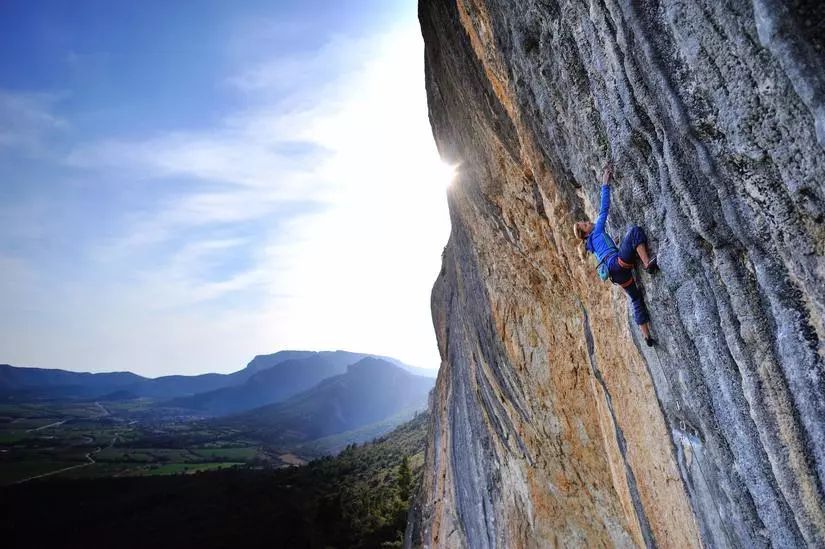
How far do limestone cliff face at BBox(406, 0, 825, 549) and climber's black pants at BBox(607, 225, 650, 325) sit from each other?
5.3 inches

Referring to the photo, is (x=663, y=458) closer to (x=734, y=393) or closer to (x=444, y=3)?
(x=734, y=393)

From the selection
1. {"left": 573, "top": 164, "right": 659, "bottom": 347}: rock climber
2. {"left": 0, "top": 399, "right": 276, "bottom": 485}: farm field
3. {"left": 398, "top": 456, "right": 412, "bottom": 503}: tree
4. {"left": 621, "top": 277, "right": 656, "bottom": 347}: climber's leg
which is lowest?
{"left": 0, "top": 399, "right": 276, "bottom": 485}: farm field

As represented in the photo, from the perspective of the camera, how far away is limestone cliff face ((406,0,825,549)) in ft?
10.2

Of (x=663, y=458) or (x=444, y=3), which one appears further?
(x=444, y=3)

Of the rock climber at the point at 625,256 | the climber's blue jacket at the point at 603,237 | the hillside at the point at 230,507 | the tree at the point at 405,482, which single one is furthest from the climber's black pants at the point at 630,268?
the tree at the point at 405,482

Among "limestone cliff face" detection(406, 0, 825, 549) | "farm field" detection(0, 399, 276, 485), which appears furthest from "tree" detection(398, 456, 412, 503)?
"farm field" detection(0, 399, 276, 485)

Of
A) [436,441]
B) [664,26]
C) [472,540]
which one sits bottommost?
[472,540]

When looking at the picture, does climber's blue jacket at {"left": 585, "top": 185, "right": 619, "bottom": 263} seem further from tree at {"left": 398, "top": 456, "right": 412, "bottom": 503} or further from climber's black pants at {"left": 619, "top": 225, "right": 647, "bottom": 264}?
tree at {"left": 398, "top": 456, "right": 412, "bottom": 503}

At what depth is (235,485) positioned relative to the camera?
5809 cm

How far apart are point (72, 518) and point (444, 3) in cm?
7774

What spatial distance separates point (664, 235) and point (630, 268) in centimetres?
63

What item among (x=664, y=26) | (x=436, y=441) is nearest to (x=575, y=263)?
(x=664, y=26)

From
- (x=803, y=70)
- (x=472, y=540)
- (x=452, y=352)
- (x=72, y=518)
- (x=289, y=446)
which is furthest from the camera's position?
(x=289, y=446)

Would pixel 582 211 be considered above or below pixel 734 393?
above
